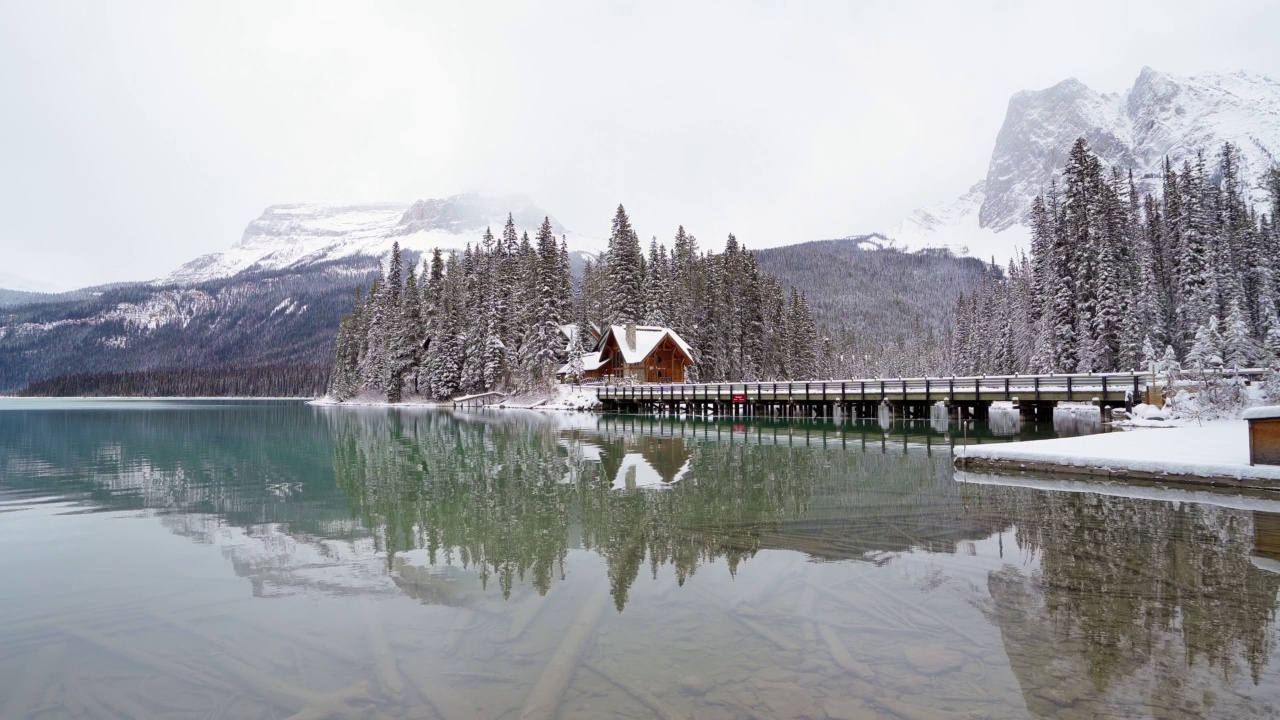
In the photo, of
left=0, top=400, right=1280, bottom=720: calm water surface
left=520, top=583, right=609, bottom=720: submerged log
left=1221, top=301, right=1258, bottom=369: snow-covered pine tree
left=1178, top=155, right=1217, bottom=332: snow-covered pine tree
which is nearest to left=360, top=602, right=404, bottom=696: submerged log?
left=0, top=400, right=1280, bottom=720: calm water surface

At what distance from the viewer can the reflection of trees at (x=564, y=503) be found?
1020cm

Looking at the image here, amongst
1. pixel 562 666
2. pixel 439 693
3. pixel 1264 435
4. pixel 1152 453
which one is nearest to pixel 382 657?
pixel 439 693

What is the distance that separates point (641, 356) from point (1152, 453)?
5110 centimetres

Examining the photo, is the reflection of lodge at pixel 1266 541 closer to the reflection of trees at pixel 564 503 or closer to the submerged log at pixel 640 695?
the reflection of trees at pixel 564 503

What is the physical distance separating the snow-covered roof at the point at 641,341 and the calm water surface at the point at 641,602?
49.6 m

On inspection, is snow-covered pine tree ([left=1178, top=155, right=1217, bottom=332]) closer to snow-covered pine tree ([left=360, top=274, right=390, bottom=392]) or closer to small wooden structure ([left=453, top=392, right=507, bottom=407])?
small wooden structure ([left=453, top=392, right=507, bottom=407])

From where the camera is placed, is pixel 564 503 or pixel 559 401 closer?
pixel 564 503

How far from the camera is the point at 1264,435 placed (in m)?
14.1

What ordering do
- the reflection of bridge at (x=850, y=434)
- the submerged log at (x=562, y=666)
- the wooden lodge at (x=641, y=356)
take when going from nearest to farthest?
1. the submerged log at (x=562, y=666)
2. the reflection of bridge at (x=850, y=434)
3. the wooden lodge at (x=641, y=356)

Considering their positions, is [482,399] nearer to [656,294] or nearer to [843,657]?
[656,294]

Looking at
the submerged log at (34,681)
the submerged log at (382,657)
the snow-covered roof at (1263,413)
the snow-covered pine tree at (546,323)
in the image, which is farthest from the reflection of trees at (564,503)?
the snow-covered pine tree at (546,323)

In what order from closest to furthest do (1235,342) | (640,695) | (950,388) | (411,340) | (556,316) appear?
(640,695) → (1235,342) → (950,388) → (556,316) → (411,340)

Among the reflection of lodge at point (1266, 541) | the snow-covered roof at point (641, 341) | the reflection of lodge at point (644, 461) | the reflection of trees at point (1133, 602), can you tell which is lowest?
the reflection of lodge at point (644, 461)

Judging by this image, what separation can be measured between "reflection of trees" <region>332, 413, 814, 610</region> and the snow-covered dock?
16.5 ft
